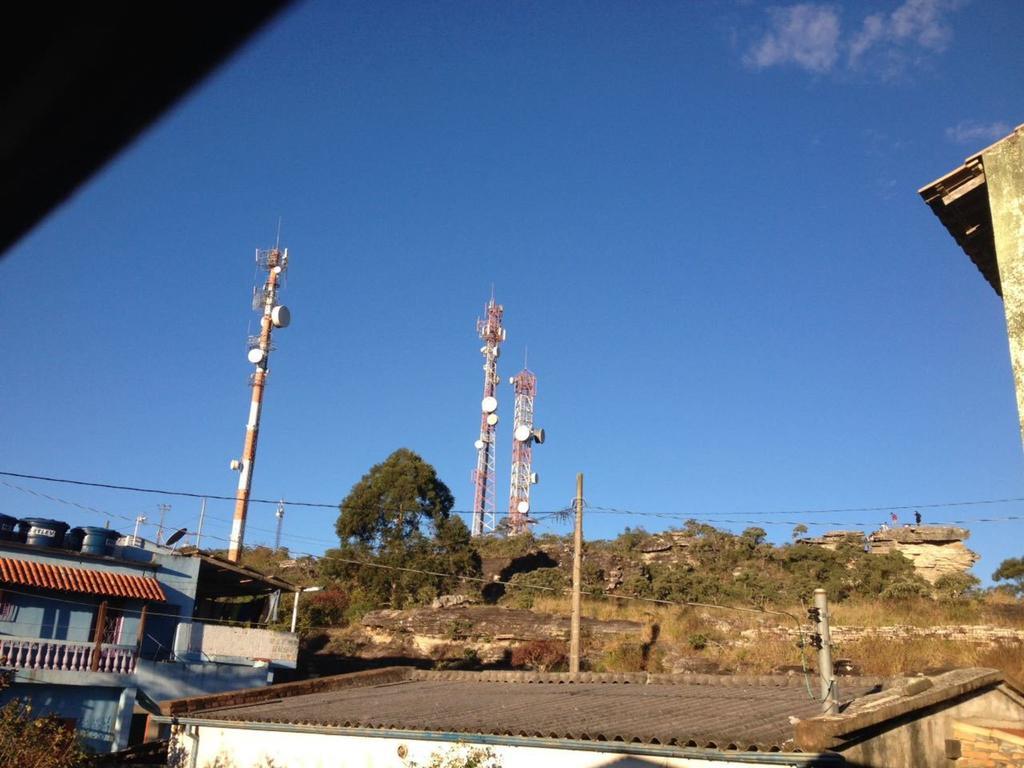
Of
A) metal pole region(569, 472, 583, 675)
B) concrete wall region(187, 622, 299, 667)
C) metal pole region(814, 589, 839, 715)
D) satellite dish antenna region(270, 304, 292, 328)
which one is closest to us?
metal pole region(814, 589, 839, 715)

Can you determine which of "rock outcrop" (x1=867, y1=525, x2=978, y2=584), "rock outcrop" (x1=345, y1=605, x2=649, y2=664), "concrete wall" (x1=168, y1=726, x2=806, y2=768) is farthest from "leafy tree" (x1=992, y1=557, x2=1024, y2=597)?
"concrete wall" (x1=168, y1=726, x2=806, y2=768)

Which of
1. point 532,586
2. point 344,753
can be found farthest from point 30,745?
point 532,586

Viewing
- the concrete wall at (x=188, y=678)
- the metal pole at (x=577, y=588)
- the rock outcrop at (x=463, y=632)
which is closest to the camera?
the metal pole at (x=577, y=588)

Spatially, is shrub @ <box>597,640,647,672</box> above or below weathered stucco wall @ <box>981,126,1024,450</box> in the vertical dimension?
below

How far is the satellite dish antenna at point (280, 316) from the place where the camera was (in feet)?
150

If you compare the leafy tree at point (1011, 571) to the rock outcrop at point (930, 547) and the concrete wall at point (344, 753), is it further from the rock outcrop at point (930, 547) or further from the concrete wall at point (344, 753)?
the concrete wall at point (344, 753)

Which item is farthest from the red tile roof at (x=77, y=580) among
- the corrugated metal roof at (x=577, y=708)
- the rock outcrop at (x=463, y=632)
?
the rock outcrop at (x=463, y=632)

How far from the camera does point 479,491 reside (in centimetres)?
5572

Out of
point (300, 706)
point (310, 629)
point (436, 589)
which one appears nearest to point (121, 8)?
point (300, 706)

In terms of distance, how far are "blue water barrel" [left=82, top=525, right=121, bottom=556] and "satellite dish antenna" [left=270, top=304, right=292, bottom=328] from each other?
20.6 meters

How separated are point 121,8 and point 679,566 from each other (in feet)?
140

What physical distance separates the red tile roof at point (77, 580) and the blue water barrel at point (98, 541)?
2.69 ft

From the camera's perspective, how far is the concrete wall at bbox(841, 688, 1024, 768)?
10328mm

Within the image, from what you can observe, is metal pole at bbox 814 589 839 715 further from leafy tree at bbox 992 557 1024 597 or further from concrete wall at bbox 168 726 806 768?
leafy tree at bbox 992 557 1024 597
